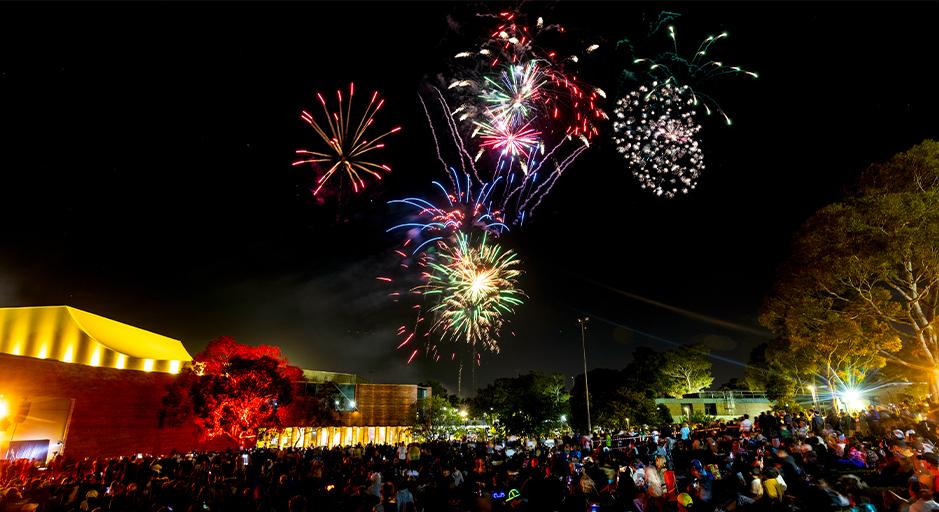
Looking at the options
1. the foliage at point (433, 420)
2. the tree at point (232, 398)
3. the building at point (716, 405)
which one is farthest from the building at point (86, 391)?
the building at point (716, 405)

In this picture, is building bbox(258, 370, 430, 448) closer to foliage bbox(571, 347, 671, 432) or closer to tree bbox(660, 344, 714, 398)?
foliage bbox(571, 347, 671, 432)

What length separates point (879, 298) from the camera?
18.7 m

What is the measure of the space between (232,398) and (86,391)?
29.2ft

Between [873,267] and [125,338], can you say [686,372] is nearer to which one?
[873,267]

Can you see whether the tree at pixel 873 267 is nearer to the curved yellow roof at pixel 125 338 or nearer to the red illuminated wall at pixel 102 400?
the red illuminated wall at pixel 102 400

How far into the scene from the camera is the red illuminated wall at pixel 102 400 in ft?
89.7

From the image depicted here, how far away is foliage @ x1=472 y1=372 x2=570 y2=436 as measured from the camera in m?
39.6

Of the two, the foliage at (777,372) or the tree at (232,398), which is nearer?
the tree at (232,398)

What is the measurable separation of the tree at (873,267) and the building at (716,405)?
44.0m

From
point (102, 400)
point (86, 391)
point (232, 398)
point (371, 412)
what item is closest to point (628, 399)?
point (371, 412)

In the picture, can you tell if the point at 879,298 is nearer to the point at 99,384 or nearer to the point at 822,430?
the point at 822,430

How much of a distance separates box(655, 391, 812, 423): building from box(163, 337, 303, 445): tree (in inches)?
1836

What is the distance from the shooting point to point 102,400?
31.8 m

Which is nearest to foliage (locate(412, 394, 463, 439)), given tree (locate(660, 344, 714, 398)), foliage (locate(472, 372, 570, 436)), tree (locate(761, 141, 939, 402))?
foliage (locate(472, 372, 570, 436))
